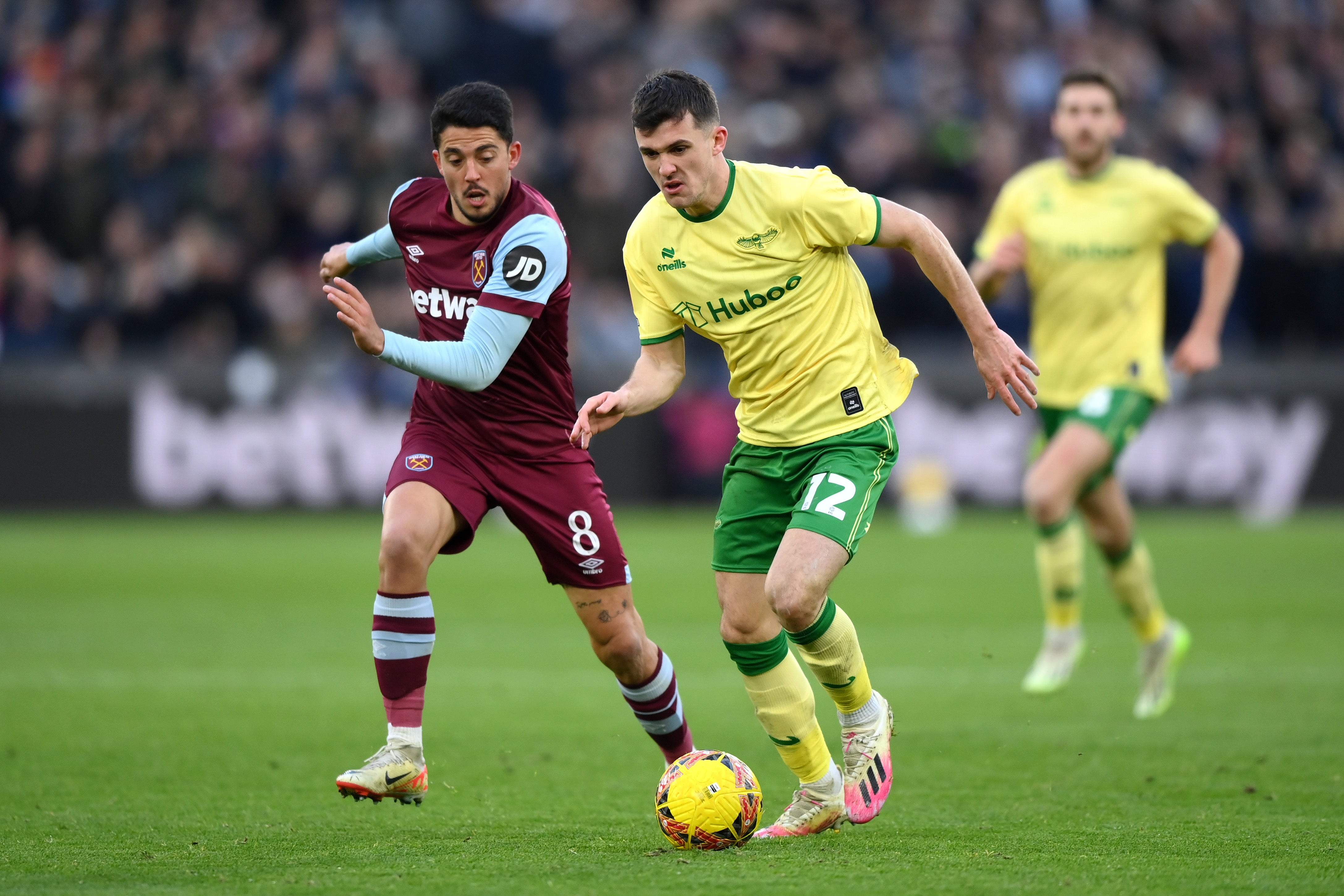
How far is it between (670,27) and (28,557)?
400 inches

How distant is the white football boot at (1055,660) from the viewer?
28.8 ft

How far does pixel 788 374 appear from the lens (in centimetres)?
570

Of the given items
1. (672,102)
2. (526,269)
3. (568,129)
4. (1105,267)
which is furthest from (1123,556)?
(568,129)

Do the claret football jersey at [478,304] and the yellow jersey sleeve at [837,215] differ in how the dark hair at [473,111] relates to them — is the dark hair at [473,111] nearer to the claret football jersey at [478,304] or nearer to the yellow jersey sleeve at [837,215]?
the claret football jersey at [478,304]

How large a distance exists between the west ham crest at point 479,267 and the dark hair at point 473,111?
15.8 inches

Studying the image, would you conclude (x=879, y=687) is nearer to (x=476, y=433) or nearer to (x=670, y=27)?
(x=476, y=433)

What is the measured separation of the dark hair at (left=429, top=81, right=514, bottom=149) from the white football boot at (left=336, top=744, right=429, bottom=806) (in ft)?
6.85

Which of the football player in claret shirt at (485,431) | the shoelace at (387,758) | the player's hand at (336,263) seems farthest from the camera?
the player's hand at (336,263)

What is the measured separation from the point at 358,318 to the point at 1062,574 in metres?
4.82

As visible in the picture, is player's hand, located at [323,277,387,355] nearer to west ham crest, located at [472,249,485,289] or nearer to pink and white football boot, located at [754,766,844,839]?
west ham crest, located at [472,249,485,289]

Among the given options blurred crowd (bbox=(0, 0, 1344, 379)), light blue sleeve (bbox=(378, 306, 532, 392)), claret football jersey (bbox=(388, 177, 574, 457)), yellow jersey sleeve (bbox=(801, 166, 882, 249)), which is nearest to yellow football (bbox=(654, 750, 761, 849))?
claret football jersey (bbox=(388, 177, 574, 457))

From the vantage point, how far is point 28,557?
14430 millimetres

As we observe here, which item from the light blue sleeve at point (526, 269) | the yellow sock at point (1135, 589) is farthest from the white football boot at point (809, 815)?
the yellow sock at point (1135, 589)

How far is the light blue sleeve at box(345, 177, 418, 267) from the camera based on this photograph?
6215 millimetres
